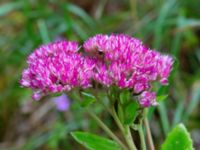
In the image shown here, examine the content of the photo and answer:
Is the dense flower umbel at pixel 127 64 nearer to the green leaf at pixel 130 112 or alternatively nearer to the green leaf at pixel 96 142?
the green leaf at pixel 130 112

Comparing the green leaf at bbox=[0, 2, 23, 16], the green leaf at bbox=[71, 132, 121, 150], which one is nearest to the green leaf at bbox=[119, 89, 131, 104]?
the green leaf at bbox=[71, 132, 121, 150]

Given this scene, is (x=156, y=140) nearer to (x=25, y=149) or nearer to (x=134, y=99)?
(x=25, y=149)

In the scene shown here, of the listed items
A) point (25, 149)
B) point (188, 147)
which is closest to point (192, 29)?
point (25, 149)

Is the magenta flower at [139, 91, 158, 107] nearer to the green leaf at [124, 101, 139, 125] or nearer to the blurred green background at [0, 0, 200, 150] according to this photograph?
the green leaf at [124, 101, 139, 125]

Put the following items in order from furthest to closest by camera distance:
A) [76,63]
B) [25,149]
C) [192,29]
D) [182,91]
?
Result: [192,29]
[182,91]
[25,149]
[76,63]

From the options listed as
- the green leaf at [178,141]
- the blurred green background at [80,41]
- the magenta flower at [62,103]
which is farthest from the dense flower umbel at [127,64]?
the magenta flower at [62,103]
